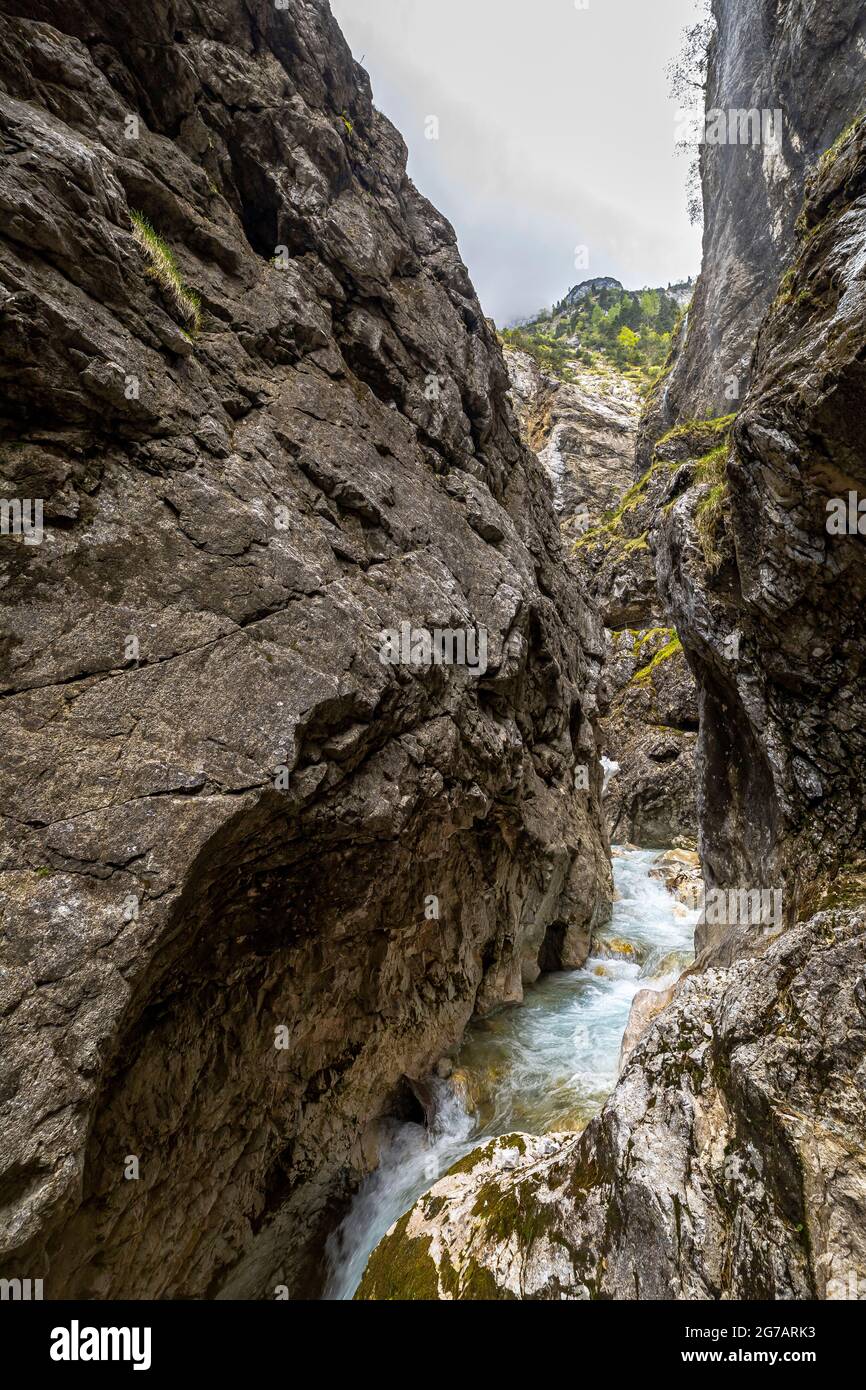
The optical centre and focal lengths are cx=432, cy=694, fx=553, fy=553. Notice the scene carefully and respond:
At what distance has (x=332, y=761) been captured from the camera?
7.59 metres

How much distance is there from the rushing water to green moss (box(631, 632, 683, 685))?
18.2 meters

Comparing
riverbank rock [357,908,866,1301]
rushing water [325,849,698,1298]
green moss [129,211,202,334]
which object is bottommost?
rushing water [325,849,698,1298]

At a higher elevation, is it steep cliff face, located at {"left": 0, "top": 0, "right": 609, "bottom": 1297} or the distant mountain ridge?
the distant mountain ridge

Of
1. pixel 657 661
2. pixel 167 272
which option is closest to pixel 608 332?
pixel 657 661

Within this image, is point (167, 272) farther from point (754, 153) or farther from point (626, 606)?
point (626, 606)

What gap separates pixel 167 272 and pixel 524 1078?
15210 millimetres

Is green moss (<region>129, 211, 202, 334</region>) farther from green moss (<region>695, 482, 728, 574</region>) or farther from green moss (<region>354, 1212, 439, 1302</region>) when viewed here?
green moss (<region>354, 1212, 439, 1302</region>)

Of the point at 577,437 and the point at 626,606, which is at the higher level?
the point at 577,437

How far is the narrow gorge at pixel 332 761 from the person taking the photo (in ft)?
15.2

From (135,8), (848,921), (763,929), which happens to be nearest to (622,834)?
(763,929)

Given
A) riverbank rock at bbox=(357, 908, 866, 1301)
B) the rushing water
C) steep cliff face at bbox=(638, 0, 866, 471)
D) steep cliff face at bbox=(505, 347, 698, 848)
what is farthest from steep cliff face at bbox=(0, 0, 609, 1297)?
steep cliff face at bbox=(505, 347, 698, 848)

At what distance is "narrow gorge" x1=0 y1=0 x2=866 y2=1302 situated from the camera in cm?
462

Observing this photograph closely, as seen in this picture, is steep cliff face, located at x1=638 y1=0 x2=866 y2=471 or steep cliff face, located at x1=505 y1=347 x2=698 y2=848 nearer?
steep cliff face, located at x1=638 y1=0 x2=866 y2=471
